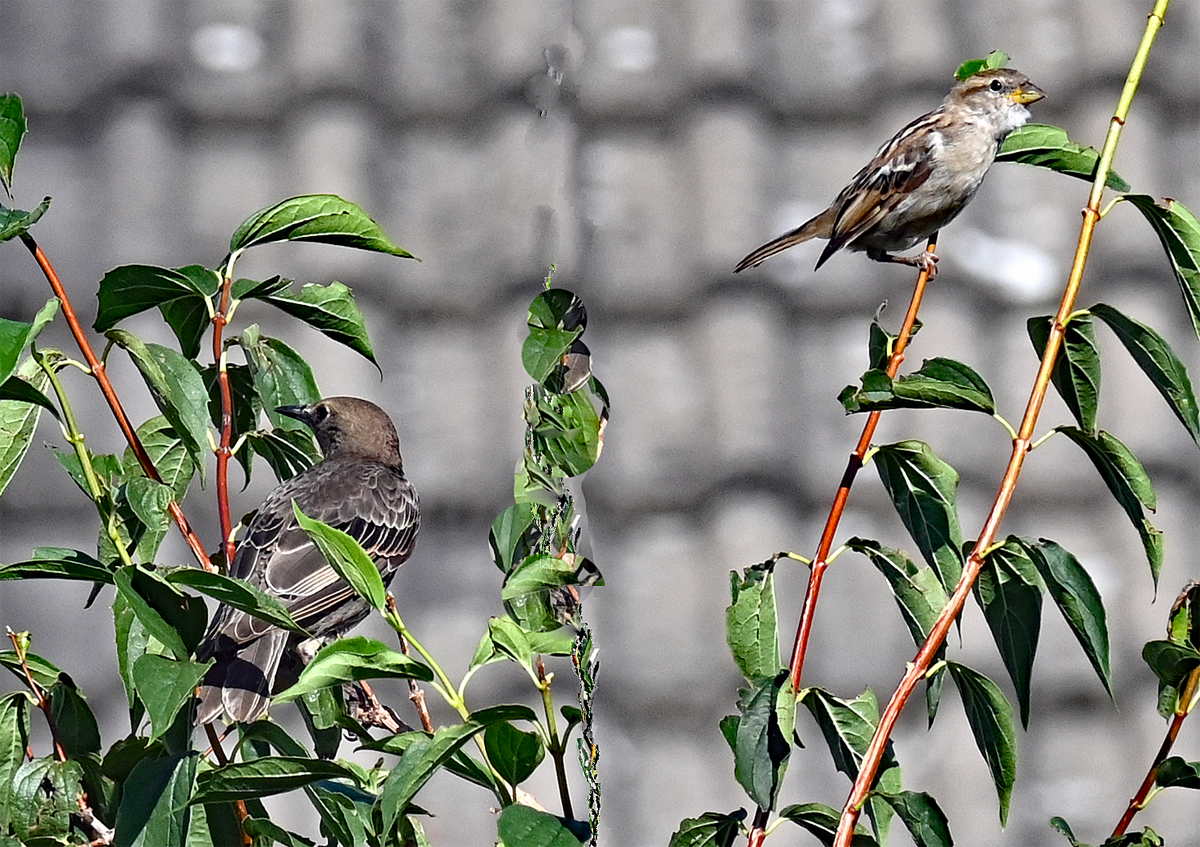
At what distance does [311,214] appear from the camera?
94cm

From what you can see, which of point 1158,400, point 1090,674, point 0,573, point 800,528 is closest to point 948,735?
point 1090,674

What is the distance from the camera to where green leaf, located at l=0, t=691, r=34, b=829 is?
2.82 feet

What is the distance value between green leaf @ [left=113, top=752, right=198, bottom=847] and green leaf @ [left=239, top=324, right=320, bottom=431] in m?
0.28

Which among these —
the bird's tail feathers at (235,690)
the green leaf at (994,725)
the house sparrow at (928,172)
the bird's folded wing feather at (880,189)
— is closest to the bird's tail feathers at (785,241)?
the house sparrow at (928,172)

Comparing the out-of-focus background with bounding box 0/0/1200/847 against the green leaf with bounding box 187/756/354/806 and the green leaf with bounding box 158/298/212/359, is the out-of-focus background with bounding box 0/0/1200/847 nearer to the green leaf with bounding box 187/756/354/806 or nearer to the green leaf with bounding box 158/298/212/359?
the green leaf with bounding box 158/298/212/359

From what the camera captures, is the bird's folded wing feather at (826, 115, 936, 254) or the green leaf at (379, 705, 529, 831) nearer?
the green leaf at (379, 705, 529, 831)

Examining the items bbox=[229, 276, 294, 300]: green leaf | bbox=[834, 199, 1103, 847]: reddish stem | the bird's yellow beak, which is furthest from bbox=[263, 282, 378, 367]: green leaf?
the bird's yellow beak

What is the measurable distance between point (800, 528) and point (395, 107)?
84 cm

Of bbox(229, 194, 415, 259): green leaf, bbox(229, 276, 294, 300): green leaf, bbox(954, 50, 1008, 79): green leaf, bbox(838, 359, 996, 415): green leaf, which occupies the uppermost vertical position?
bbox(954, 50, 1008, 79): green leaf

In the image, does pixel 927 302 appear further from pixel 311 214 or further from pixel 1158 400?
pixel 311 214

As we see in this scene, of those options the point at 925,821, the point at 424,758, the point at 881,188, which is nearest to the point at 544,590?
the point at 424,758

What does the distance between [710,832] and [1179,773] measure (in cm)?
31

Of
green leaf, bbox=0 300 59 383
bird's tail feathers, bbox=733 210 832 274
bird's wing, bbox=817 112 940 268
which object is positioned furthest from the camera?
bird's tail feathers, bbox=733 210 832 274

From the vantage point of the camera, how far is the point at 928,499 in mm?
845
